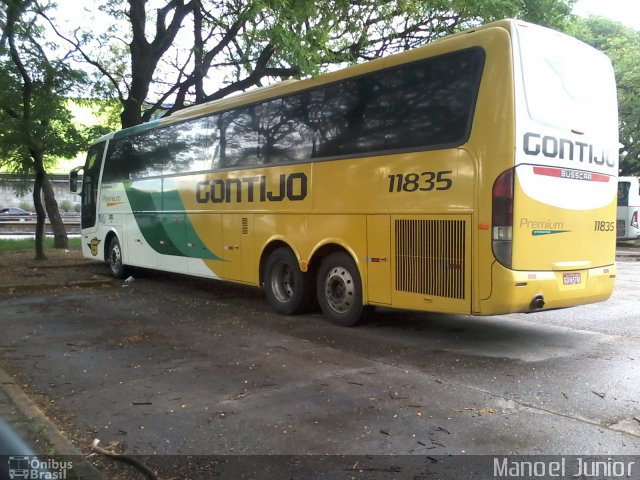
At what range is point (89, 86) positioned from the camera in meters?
14.2

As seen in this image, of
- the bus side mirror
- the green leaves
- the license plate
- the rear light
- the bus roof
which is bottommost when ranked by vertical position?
the license plate

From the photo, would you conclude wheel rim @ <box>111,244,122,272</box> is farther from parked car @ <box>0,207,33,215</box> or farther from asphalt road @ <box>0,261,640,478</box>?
parked car @ <box>0,207,33,215</box>

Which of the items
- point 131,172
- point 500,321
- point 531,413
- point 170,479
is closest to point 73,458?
point 170,479

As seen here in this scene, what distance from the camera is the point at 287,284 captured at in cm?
877

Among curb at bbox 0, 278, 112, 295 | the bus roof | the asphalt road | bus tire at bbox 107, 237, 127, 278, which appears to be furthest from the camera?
bus tire at bbox 107, 237, 127, 278

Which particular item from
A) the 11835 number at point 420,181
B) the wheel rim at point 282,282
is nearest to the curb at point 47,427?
the wheel rim at point 282,282

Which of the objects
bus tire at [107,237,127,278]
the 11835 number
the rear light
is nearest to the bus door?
bus tire at [107,237,127,278]

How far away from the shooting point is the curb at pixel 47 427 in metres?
3.46

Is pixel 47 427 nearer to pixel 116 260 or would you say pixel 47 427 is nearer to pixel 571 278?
pixel 571 278

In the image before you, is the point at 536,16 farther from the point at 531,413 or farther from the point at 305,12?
the point at 531,413

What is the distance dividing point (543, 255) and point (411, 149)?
1.91 m

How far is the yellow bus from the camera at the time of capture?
5.99 m

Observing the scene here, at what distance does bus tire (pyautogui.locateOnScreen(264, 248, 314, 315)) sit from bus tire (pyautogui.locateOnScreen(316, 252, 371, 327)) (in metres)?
0.29

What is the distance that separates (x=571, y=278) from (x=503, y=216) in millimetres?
1280
